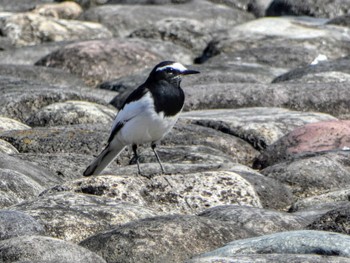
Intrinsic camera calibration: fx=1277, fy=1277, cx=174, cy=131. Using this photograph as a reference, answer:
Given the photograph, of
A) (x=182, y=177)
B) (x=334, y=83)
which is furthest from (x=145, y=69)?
(x=182, y=177)

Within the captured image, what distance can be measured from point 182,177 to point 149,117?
117cm

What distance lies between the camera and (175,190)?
1117cm

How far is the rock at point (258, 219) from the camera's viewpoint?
9.94m

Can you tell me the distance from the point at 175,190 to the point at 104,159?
1746 millimetres

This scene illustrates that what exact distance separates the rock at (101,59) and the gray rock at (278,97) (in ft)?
16.2

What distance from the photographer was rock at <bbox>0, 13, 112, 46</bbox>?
91.7ft

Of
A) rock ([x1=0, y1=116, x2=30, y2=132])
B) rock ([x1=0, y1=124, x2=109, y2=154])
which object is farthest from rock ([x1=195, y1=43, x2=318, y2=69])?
rock ([x1=0, y1=124, x2=109, y2=154])

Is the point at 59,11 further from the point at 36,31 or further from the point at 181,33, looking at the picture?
the point at 181,33

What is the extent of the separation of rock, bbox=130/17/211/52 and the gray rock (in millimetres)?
8923

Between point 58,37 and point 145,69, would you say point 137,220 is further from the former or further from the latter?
point 58,37

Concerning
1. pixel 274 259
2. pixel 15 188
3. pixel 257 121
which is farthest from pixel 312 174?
pixel 274 259

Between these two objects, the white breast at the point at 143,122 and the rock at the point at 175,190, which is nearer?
the rock at the point at 175,190

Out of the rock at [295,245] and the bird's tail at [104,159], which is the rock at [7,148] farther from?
the rock at [295,245]

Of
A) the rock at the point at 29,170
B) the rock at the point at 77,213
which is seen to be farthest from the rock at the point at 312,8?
the rock at the point at 77,213
